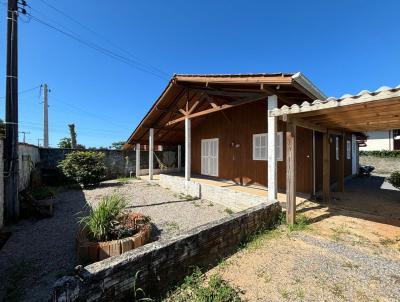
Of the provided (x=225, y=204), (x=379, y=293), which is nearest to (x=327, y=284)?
(x=379, y=293)

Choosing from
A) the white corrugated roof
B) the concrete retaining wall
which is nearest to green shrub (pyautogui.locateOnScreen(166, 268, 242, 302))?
the concrete retaining wall

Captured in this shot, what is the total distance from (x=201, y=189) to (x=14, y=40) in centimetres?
733

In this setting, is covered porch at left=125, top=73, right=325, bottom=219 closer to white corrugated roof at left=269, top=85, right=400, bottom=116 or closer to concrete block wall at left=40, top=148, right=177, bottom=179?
white corrugated roof at left=269, top=85, right=400, bottom=116

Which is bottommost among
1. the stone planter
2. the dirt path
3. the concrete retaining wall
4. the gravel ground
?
the gravel ground

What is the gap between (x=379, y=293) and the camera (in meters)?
2.50

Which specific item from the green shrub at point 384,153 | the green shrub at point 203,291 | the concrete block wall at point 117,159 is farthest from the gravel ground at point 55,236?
the green shrub at point 384,153

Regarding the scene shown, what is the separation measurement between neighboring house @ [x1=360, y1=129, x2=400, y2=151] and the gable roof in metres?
19.1

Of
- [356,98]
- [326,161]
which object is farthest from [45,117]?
[356,98]

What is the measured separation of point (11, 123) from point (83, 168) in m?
5.35

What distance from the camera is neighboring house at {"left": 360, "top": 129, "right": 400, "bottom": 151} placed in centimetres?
1898

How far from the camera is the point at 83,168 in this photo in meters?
10.4

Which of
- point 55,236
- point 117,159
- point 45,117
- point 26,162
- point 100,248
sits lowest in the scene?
point 55,236

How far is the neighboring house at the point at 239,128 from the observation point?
538 centimetres

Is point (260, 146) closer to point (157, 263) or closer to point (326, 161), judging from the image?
point (326, 161)
